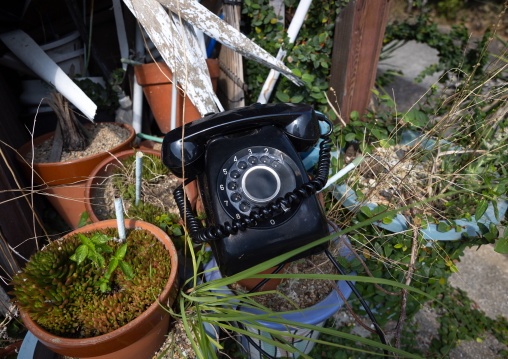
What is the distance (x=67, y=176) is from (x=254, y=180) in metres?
0.88

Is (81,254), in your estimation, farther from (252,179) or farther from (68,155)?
(68,155)

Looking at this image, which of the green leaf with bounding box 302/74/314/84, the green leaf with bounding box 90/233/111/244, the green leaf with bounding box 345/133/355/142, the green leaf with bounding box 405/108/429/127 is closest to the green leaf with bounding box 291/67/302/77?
the green leaf with bounding box 302/74/314/84

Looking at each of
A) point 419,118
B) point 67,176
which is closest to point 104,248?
point 67,176

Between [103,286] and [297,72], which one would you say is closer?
[103,286]

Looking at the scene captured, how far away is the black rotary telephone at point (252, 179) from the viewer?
68cm

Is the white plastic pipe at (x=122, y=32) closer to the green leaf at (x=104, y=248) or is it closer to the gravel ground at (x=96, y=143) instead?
the gravel ground at (x=96, y=143)

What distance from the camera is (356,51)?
4.21ft

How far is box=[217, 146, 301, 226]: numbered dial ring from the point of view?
714mm

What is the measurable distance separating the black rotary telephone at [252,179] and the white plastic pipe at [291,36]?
2.38 ft

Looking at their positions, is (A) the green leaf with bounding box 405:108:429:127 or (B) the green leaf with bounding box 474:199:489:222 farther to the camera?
(A) the green leaf with bounding box 405:108:429:127

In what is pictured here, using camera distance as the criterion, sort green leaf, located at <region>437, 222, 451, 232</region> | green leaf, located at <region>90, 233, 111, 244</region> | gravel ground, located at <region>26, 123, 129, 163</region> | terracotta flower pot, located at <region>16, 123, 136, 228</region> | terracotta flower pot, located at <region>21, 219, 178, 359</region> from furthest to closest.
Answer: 1. gravel ground, located at <region>26, 123, 129, 163</region>
2. terracotta flower pot, located at <region>16, 123, 136, 228</region>
3. green leaf, located at <region>437, 222, 451, 232</region>
4. green leaf, located at <region>90, 233, 111, 244</region>
5. terracotta flower pot, located at <region>21, 219, 178, 359</region>

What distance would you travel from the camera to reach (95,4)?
→ 5.81ft

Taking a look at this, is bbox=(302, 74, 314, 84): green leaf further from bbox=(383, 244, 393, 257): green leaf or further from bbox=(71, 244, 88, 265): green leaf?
bbox=(71, 244, 88, 265): green leaf

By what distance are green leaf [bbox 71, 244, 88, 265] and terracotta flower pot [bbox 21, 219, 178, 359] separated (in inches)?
5.9
